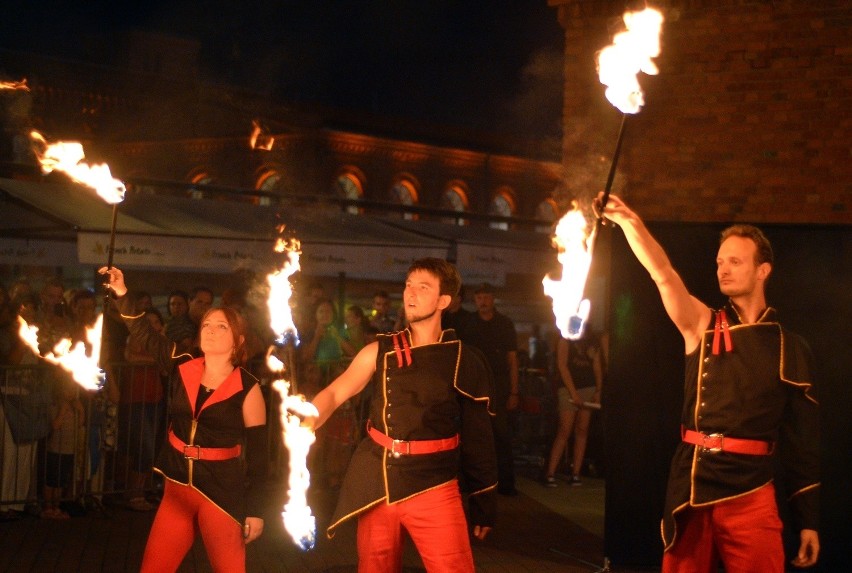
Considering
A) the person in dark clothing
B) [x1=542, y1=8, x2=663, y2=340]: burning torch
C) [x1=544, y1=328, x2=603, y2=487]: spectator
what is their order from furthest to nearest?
1. [x1=544, y1=328, x2=603, y2=487]: spectator
2. the person in dark clothing
3. [x1=542, y1=8, x2=663, y2=340]: burning torch

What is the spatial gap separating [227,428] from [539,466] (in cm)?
828

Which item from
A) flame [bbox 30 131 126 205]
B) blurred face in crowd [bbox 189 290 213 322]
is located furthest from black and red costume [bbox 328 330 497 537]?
blurred face in crowd [bbox 189 290 213 322]

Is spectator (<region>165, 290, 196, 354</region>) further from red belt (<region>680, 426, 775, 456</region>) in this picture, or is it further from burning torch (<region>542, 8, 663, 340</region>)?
red belt (<region>680, 426, 775, 456</region>)

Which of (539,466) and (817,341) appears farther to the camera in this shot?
(539,466)

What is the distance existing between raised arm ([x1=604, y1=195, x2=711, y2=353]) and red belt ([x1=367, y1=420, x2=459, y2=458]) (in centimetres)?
127

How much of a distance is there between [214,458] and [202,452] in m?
0.07

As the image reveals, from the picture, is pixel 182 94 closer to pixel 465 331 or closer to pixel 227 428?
pixel 465 331

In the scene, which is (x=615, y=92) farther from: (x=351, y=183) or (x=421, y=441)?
(x=351, y=183)

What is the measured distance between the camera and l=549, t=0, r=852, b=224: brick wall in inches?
369

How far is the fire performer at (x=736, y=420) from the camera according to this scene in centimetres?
466

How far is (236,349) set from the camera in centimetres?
556

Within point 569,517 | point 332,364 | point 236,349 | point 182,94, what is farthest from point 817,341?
point 182,94

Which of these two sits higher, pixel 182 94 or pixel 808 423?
pixel 182 94

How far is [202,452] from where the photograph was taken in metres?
5.30
